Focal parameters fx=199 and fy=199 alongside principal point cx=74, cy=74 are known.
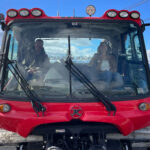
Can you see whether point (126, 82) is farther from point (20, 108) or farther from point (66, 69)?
point (20, 108)

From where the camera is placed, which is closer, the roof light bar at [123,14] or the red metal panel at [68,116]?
the red metal panel at [68,116]

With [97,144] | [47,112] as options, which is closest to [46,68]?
[47,112]

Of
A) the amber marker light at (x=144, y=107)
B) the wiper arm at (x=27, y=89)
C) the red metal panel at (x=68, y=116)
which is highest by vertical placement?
the wiper arm at (x=27, y=89)

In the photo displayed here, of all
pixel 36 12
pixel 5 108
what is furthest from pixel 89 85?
pixel 36 12

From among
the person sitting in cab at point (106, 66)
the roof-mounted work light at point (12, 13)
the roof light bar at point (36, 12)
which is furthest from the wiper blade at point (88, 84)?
the roof-mounted work light at point (12, 13)

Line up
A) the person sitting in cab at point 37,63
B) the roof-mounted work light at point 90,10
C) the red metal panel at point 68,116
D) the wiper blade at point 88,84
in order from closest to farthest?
the red metal panel at point 68,116 → the wiper blade at point 88,84 → the person sitting in cab at point 37,63 → the roof-mounted work light at point 90,10

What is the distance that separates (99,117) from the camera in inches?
103

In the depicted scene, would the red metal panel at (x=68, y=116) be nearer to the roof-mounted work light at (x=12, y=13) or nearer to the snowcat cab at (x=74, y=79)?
the snowcat cab at (x=74, y=79)

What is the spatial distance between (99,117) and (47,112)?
70 centimetres

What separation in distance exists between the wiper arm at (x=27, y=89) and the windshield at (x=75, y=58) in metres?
0.08

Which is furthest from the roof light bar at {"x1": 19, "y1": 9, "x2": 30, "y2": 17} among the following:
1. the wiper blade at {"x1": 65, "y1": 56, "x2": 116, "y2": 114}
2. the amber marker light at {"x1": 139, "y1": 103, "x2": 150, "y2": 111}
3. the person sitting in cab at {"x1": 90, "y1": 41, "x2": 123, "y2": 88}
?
the amber marker light at {"x1": 139, "y1": 103, "x2": 150, "y2": 111}

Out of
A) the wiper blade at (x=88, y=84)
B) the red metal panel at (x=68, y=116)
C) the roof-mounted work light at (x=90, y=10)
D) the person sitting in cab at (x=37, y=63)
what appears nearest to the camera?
the red metal panel at (x=68, y=116)

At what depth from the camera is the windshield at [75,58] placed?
292cm

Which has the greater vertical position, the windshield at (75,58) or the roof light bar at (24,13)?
the roof light bar at (24,13)
